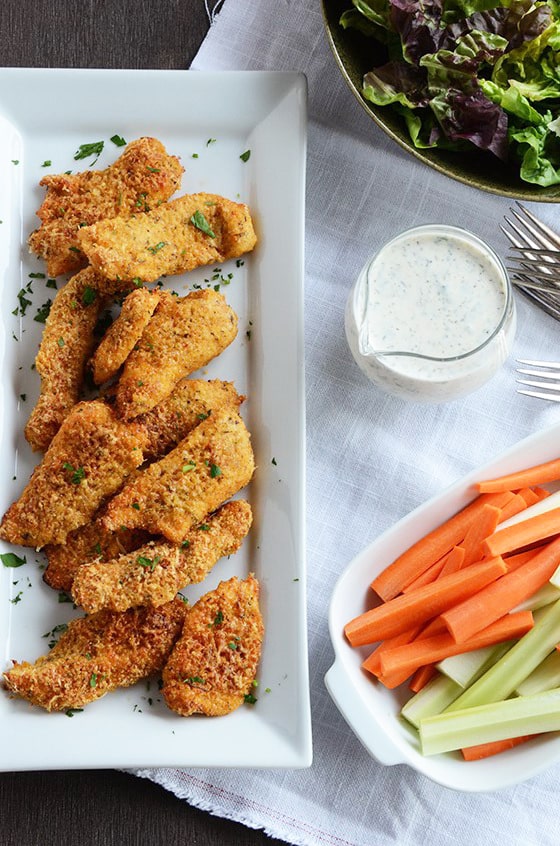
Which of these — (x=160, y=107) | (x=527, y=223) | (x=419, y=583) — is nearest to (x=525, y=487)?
(x=419, y=583)

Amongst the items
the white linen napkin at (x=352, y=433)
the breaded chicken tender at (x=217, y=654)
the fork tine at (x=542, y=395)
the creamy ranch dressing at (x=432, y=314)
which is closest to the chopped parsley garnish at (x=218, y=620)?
the breaded chicken tender at (x=217, y=654)

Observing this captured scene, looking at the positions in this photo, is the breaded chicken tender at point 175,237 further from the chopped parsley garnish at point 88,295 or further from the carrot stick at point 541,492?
the carrot stick at point 541,492

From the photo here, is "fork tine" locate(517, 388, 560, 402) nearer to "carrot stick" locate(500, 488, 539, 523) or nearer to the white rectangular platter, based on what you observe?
"carrot stick" locate(500, 488, 539, 523)

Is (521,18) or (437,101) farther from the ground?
(521,18)

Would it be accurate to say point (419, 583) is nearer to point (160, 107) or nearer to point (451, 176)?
point (451, 176)

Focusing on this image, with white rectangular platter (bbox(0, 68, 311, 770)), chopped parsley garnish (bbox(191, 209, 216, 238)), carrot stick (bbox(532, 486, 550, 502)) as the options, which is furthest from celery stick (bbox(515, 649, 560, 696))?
chopped parsley garnish (bbox(191, 209, 216, 238))

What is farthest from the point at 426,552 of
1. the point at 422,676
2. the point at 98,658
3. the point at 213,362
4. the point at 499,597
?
the point at 98,658
